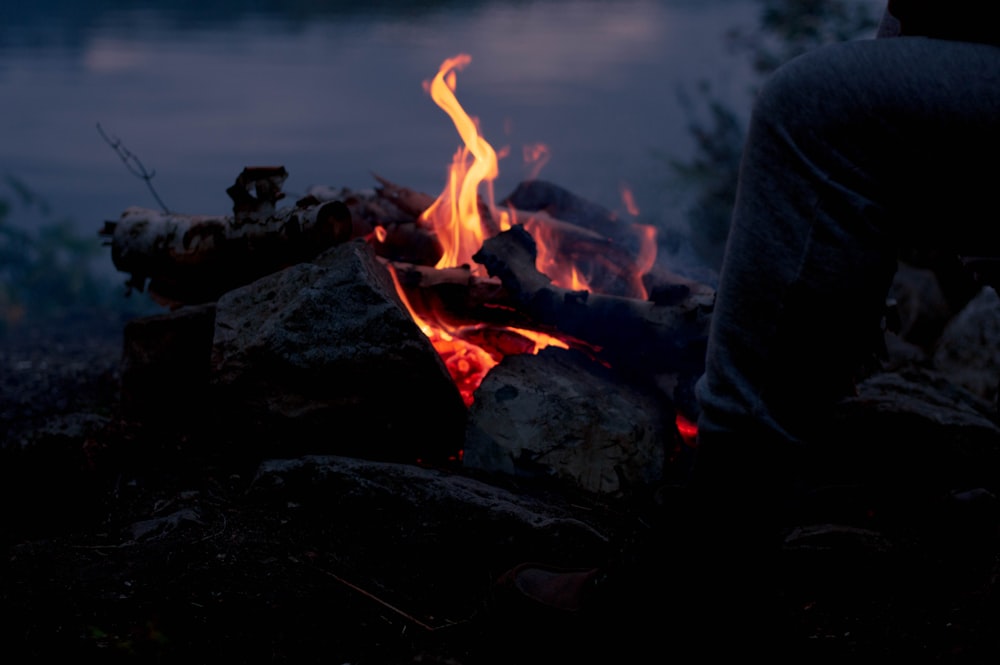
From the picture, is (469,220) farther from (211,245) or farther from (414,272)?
(211,245)

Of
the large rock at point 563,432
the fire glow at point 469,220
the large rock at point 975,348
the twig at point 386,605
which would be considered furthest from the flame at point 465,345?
the large rock at point 975,348

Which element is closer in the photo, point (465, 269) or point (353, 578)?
point (353, 578)

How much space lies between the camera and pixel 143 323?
3320 millimetres

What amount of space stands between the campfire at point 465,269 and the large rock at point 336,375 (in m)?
0.18

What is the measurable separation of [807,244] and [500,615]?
111 cm

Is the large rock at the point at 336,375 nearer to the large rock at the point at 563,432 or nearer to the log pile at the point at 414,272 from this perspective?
the large rock at the point at 563,432

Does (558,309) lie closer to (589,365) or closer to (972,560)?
(589,365)

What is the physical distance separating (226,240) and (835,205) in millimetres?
2686

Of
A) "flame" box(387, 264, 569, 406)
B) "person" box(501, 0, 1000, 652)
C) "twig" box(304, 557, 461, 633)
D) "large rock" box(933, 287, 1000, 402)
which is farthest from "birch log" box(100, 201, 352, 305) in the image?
"large rock" box(933, 287, 1000, 402)

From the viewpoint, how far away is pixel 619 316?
10.5ft

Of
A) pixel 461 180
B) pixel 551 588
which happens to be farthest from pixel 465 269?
pixel 551 588

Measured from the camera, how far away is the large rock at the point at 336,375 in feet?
9.25

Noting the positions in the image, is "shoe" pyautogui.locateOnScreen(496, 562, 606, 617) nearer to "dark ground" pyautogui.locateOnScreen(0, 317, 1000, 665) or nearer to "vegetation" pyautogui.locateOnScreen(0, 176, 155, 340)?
"dark ground" pyautogui.locateOnScreen(0, 317, 1000, 665)

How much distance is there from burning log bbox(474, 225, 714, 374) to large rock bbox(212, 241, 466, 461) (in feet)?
1.60
